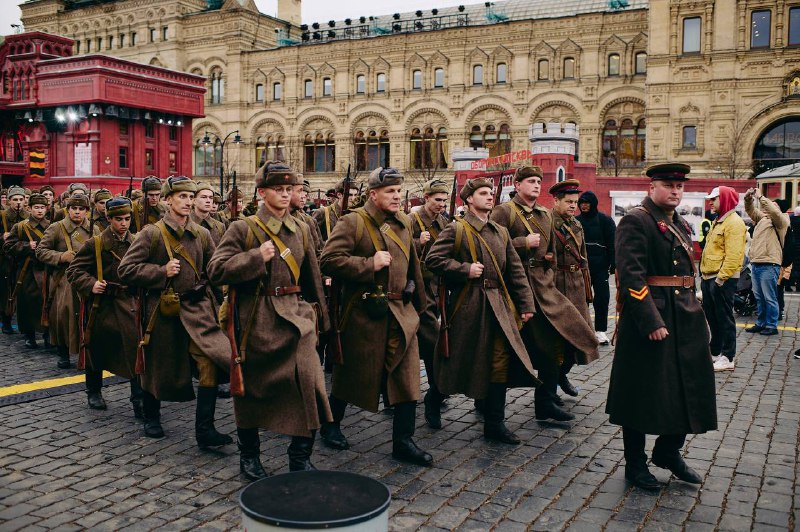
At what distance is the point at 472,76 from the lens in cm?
4612

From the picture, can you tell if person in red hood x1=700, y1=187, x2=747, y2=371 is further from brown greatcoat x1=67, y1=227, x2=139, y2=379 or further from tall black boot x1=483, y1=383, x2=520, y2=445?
brown greatcoat x1=67, y1=227, x2=139, y2=379

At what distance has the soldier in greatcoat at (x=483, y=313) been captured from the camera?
632 cm

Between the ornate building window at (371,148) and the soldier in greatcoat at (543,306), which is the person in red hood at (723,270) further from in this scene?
the ornate building window at (371,148)

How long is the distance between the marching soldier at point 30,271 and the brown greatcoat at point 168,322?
4.43 m

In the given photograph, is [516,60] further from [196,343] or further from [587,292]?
[196,343]

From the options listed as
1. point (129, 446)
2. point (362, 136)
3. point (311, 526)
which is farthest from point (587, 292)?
point (362, 136)

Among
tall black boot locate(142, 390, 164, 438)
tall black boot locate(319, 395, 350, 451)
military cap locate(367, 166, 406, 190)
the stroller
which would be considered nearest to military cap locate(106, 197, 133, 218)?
tall black boot locate(142, 390, 164, 438)

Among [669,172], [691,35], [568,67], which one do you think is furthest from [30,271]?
[568,67]

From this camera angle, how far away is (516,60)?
44750mm

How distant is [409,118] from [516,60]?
7.30 metres

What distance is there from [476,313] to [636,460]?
1.70m

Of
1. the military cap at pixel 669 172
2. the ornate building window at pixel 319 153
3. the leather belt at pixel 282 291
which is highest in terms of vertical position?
the ornate building window at pixel 319 153

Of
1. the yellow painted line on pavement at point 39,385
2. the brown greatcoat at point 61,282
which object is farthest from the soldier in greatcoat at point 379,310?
the yellow painted line on pavement at point 39,385

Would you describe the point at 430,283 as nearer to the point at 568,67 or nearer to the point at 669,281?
the point at 669,281
